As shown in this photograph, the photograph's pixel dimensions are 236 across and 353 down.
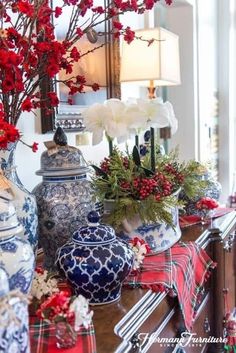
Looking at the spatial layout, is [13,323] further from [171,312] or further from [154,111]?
[154,111]

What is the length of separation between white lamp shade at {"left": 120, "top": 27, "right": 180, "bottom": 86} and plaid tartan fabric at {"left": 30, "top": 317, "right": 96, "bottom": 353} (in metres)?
1.30

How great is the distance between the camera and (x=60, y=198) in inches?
46.3

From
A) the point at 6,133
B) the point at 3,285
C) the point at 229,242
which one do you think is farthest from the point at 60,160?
the point at 229,242

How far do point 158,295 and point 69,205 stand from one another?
A: 32 centimetres

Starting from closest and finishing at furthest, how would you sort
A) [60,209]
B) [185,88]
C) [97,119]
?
[60,209] → [97,119] → [185,88]

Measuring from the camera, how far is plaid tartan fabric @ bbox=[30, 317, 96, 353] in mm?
789

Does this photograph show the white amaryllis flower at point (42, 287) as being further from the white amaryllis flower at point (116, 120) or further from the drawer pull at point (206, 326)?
the drawer pull at point (206, 326)

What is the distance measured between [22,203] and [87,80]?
3.23ft

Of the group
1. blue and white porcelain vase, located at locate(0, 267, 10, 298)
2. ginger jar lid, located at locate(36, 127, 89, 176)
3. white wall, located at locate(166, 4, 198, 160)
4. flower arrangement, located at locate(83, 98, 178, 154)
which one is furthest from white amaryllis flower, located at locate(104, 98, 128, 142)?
white wall, located at locate(166, 4, 198, 160)

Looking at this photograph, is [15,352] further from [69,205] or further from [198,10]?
[198,10]

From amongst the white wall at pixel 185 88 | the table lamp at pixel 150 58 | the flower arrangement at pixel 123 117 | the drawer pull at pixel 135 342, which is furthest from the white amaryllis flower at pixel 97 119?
the white wall at pixel 185 88

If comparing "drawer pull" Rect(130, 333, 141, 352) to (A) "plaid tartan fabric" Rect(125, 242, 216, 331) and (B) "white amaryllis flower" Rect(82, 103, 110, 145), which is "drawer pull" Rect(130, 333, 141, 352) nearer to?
(A) "plaid tartan fabric" Rect(125, 242, 216, 331)

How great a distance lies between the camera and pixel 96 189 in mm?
1342

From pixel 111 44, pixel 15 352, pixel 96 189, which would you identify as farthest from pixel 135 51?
pixel 15 352
